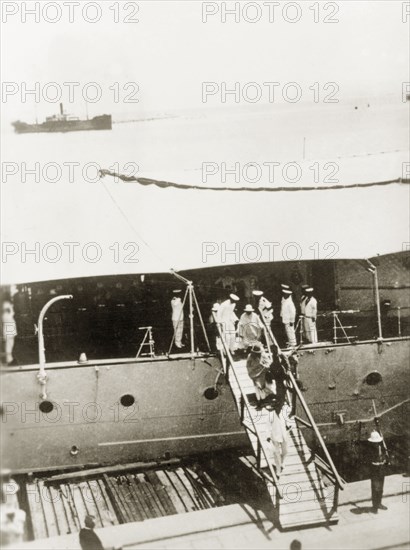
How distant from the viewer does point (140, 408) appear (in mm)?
14047

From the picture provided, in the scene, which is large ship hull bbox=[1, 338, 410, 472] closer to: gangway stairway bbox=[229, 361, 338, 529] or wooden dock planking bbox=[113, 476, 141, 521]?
wooden dock planking bbox=[113, 476, 141, 521]

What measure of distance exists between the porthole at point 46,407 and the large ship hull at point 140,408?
67mm

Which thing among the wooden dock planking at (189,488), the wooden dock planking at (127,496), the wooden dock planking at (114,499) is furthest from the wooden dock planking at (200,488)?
the wooden dock planking at (114,499)

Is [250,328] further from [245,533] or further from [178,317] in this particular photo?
[245,533]

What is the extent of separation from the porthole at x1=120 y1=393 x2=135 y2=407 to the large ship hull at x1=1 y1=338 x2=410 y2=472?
9 cm

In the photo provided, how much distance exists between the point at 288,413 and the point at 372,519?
2981 millimetres

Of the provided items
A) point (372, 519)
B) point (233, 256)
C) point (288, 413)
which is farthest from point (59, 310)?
point (372, 519)

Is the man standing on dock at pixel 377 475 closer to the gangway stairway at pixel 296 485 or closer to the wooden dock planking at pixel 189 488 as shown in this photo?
the gangway stairway at pixel 296 485

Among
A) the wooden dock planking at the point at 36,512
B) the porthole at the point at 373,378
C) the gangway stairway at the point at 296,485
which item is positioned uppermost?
the porthole at the point at 373,378

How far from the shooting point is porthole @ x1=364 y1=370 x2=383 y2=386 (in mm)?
15438

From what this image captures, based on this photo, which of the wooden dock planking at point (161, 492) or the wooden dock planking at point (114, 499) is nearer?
the wooden dock planking at point (114, 499)

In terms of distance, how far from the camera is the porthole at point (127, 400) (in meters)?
14.0

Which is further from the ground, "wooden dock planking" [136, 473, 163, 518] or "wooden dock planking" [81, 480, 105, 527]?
"wooden dock planking" [136, 473, 163, 518]

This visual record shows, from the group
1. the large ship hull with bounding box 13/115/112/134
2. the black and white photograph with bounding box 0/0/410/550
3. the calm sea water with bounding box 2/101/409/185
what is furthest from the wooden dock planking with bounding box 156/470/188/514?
the large ship hull with bounding box 13/115/112/134
